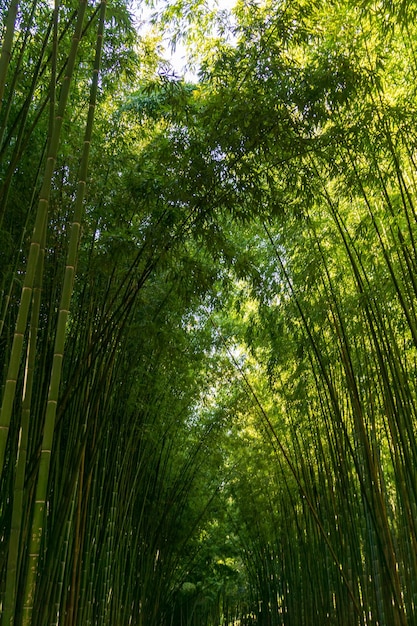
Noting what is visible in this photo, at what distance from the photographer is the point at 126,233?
318cm

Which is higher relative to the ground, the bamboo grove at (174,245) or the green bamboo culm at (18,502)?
the bamboo grove at (174,245)

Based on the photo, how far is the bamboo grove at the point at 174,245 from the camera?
279 centimetres

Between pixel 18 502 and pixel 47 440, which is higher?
pixel 47 440

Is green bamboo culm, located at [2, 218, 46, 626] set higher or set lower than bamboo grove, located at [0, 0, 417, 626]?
lower

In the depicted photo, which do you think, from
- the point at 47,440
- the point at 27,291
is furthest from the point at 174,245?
the point at 47,440

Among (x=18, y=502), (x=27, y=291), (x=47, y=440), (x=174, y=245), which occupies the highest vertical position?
(x=174, y=245)

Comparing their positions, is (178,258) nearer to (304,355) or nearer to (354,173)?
(354,173)

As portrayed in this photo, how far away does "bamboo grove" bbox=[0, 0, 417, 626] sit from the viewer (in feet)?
9.15

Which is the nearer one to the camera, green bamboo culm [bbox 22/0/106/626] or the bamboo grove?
green bamboo culm [bbox 22/0/106/626]

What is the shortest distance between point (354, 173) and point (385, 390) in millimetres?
1309

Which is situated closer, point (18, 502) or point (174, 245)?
point (18, 502)

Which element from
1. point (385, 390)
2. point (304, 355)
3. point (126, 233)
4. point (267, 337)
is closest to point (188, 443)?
point (267, 337)

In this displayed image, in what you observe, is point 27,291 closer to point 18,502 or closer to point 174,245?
point 18,502

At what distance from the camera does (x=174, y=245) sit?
3215mm
